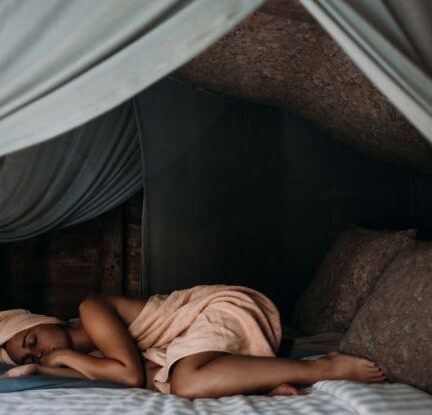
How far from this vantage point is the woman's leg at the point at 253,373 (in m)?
1.90

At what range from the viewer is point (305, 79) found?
9.28ft

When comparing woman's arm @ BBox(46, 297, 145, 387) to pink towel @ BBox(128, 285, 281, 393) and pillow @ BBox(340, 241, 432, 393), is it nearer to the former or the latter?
pink towel @ BBox(128, 285, 281, 393)

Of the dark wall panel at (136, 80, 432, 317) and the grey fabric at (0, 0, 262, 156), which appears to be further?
the dark wall panel at (136, 80, 432, 317)

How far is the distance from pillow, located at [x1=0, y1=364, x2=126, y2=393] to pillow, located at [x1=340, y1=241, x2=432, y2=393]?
2.80 ft

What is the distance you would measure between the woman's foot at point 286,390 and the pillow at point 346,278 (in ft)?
2.20

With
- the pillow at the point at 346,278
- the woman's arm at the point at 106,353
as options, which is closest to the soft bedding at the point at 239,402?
the woman's arm at the point at 106,353

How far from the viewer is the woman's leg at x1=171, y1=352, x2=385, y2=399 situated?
6.24ft

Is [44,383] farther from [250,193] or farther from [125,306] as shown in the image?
[250,193]

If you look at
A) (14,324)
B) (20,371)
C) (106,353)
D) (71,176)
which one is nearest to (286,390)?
(106,353)

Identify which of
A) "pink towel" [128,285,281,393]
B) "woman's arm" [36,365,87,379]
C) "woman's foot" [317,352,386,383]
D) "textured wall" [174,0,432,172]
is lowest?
"woman's arm" [36,365,87,379]

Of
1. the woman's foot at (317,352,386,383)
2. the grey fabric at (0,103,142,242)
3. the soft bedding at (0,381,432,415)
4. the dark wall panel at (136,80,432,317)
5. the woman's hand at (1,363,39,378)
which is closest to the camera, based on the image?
the soft bedding at (0,381,432,415)

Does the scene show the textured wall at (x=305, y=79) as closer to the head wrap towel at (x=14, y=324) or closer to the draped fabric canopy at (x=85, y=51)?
the draped fabric canopy at (x=85, y=51)

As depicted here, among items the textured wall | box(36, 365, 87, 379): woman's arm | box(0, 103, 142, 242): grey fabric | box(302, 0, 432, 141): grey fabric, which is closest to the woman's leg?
box(36, 365, 87, 379): woman's arm

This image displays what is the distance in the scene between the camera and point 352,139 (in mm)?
3078
